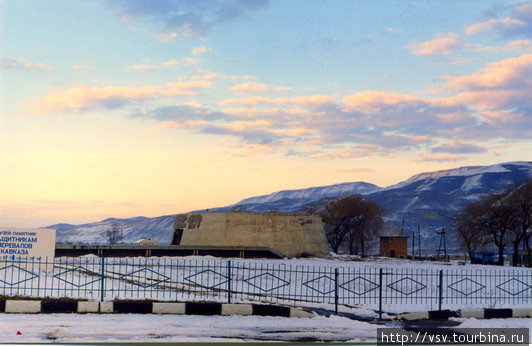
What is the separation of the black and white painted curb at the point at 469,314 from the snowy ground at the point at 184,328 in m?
0.68

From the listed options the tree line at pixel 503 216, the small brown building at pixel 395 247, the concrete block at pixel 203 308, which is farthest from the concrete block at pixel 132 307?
the small brown building at pixel 395 247

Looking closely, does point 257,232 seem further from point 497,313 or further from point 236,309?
point 236,309

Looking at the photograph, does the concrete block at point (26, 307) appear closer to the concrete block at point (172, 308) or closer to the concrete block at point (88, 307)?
the concrete block at point (88, 307)

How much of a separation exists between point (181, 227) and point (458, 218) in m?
42.5

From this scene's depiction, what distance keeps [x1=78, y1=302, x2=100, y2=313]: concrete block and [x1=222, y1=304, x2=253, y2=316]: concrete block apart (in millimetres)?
3212

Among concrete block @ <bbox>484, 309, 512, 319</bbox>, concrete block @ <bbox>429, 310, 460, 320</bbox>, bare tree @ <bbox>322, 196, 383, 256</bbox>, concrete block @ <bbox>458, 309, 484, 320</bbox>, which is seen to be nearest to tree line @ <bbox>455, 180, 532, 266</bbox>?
bare tree @ <bbox>322, 196, 383, 256</bbox>

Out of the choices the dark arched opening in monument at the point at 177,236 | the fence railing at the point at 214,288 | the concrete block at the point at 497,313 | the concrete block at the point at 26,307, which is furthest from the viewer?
the dark arched opening in monument at the point at 177,236

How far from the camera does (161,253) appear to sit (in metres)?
48.8

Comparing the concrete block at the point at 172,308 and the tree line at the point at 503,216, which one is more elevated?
the tree line at the point at 503,216

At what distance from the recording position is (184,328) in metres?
14.1

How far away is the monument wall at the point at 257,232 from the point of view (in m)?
51.0

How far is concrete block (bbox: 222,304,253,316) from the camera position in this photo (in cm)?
1638

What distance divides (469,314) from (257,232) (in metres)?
34.4

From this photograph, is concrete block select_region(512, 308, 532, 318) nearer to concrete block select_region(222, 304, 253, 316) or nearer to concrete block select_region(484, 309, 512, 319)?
concrete block select_region(484, 309, 512, 319)
